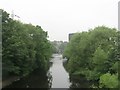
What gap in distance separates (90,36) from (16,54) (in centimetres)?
1620

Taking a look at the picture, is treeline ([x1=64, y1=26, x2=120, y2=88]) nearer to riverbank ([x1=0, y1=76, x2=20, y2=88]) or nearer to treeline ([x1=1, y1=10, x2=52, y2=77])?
treeline ([x1=1, y1=10, x2=52, y2=77])

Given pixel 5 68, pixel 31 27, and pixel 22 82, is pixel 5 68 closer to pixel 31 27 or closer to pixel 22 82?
pixel 22 82

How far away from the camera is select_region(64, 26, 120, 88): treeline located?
46.1 m

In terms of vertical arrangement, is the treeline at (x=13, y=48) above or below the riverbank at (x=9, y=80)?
above

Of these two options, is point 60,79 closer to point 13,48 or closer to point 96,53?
point 96,53

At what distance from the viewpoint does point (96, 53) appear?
4881 centimetres

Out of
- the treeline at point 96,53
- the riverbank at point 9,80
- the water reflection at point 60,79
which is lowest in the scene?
the water reflection at point 60,79

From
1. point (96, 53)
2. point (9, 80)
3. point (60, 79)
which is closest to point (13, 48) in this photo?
point (9, 80)

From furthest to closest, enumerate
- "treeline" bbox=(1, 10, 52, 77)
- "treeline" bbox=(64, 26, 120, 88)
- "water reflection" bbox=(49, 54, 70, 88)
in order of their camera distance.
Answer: "water reflection" bbox=(49, 54, 70, 88) < "treeline" bbox=(1, 10, 52, 77) < "treeline" bbox=(64, 26, 120, 88)

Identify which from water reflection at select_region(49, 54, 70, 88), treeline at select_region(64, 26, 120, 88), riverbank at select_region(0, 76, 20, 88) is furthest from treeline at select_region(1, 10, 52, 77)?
treeline at select_region(64, 26, 120, 88)

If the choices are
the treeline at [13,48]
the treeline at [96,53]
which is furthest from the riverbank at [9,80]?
the treeline at [96,53]

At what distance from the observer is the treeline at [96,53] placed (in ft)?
151

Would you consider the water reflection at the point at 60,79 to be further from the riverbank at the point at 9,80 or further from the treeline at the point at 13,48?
the riverbank at the point at 9,80

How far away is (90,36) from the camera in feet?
196
